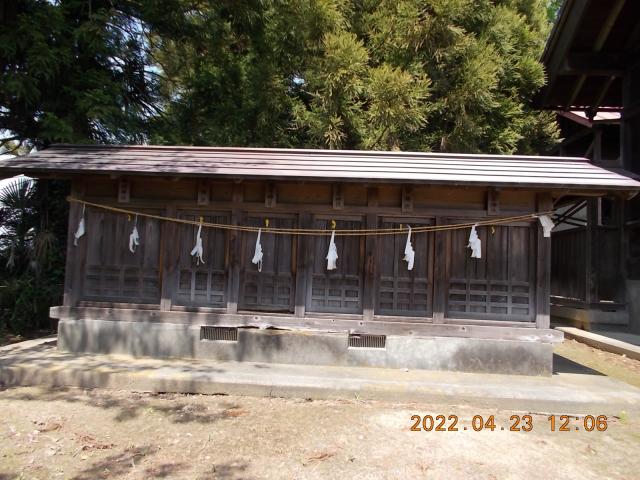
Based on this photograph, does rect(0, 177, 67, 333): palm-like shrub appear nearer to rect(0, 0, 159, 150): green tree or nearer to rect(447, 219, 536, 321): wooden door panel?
rect(0, 0, 159, 150): green tree

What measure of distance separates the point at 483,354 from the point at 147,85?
1213 centimetres

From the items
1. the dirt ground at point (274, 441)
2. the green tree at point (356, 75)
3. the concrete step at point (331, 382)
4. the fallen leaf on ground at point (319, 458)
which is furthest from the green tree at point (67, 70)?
the fallen leaf on ground at point (319, 458)

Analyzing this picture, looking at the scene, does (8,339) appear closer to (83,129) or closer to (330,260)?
(83,129)

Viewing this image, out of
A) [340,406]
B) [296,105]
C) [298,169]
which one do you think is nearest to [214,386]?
[340,406]

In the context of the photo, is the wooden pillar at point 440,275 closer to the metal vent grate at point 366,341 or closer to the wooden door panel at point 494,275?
the wooden door panel at point 494,275

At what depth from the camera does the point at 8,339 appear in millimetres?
9703

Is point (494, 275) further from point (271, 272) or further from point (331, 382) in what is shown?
point (271, 272)

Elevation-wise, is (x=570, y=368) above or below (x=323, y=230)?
below

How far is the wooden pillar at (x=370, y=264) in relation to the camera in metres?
7.67

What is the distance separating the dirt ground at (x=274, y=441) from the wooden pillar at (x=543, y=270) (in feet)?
5.76

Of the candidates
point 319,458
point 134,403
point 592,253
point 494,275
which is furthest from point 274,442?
point 592,253

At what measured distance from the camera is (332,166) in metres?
7.69

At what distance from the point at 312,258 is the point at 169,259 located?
2.70 m

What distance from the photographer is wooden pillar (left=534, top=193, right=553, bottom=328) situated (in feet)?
24.4
